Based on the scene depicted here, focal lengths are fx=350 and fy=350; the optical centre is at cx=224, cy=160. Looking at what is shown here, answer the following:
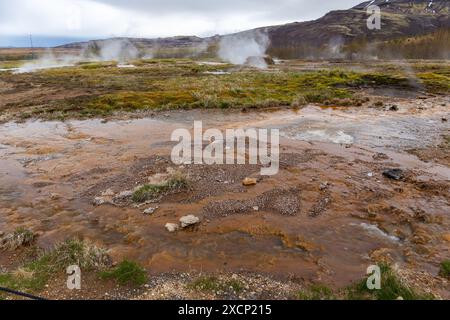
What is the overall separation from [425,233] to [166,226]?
709 centimetres

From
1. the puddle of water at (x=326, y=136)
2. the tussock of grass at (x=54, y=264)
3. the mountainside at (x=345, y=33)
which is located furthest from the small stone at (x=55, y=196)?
the mountainside at (x=345, y=33)

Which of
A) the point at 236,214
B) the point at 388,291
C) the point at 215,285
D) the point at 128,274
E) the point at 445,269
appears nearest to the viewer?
the point at 388,291

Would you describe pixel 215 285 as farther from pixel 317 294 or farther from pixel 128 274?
pixel 317 294

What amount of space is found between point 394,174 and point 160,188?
8782 millimetres

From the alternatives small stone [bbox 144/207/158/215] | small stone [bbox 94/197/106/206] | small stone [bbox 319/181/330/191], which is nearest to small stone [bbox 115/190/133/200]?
small stone [bbox 94/197/106/206]

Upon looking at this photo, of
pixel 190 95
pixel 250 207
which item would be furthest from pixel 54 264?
pixel 190 95

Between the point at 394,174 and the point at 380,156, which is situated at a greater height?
the point at 380,156

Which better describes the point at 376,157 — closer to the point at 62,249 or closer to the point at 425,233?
the point at 425,233

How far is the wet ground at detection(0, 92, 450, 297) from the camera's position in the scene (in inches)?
334

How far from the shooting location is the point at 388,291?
6746 millimetres

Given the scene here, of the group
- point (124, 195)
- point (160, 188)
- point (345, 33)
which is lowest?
point (124, 195)

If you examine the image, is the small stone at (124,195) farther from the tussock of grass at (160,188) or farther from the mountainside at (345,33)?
the mountainside at (345,33)

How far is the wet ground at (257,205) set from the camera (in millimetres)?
8492

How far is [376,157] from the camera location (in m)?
15.7
